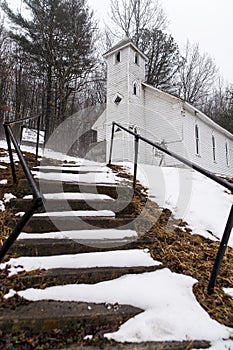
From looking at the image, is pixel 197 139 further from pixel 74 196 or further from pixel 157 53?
pixel 74 196

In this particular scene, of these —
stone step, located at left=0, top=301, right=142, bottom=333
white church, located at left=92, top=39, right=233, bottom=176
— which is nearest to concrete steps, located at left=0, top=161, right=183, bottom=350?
stone step, located at left=0, top=301, right=142, bottom=333

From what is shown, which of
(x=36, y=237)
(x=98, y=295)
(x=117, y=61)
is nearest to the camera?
(x=98, y=295)

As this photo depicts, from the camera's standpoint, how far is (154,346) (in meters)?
1.56

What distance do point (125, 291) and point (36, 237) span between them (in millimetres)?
968

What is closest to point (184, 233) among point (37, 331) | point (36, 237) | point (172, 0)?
point (36, 237)

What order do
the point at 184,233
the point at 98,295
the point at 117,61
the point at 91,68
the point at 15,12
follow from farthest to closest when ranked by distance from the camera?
the point at 91,68
the point at 15,12
the point at 117,61
the point at 184,233
the point at 98,295

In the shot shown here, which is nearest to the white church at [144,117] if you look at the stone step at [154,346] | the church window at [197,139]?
the church window at [197,139]

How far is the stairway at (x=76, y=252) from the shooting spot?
5.52ft

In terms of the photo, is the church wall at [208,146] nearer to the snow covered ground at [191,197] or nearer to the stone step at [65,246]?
the snow covered ground at [191,197]

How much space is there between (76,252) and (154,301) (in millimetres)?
820

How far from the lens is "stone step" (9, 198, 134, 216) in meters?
2.94

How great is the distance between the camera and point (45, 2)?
679 inches

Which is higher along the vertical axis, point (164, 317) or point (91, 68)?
point (91, 68)

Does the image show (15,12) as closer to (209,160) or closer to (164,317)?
(209,160)
